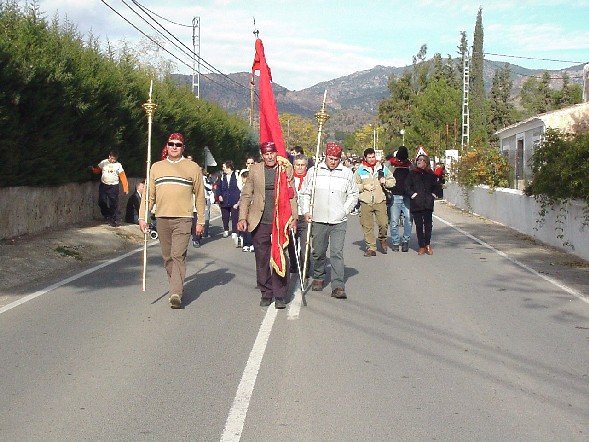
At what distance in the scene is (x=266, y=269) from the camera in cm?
1037

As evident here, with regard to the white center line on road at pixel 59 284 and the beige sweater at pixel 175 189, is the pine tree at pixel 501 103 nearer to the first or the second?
the white center line on road at pixel 59 284

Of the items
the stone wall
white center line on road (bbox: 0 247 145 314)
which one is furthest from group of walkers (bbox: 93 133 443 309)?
the stone wall

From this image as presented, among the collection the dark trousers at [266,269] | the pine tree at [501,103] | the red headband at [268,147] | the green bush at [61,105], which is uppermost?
the pine tree at [501,103]

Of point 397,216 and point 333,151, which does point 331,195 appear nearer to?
point 333,151

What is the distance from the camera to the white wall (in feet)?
51.9

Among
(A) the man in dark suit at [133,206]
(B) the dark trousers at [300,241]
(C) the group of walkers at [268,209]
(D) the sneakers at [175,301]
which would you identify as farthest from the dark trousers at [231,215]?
(D) the sneakers at [175,301]

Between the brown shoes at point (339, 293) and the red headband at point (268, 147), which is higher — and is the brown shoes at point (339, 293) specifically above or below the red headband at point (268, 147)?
below

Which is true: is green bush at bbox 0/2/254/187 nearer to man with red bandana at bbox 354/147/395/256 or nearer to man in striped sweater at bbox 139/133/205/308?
man in striped sweater at bbox 139/133/205/308

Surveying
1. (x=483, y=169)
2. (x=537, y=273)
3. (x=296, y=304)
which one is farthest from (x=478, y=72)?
(x=296, y=304)

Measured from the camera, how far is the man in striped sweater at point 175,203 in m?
10.1

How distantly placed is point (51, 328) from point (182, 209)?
2.11 metres

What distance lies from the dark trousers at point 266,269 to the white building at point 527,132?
22634 mm

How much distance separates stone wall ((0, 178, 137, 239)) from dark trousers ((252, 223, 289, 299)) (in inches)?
312

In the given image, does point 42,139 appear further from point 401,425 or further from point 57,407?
point 401,425
